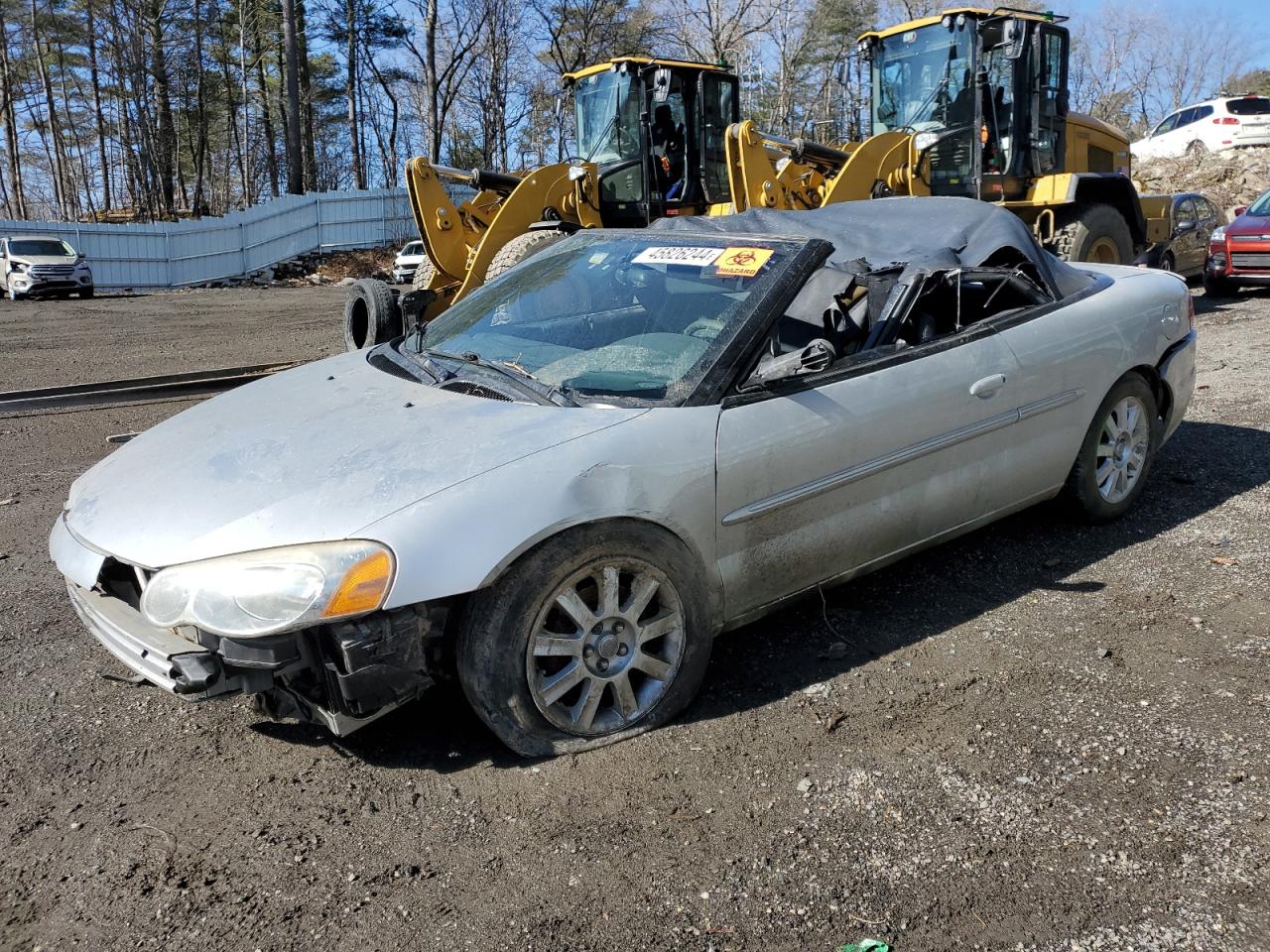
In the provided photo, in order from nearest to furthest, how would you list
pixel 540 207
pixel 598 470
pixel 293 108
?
1. pixel 598 470
2. pixel 540 207
3. pixel 293 108

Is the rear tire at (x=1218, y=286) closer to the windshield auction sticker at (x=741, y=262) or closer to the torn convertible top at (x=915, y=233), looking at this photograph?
the torn convertible top at (x=915, y=233)

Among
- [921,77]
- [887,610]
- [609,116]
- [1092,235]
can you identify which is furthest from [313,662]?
[1092,235]

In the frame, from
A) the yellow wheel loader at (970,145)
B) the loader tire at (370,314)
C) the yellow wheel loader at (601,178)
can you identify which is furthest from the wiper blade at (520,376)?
the yellow wheel loader at (970,145)

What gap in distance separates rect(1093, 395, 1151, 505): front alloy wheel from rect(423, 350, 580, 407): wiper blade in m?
2.70

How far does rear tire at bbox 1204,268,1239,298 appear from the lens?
47.4 feet

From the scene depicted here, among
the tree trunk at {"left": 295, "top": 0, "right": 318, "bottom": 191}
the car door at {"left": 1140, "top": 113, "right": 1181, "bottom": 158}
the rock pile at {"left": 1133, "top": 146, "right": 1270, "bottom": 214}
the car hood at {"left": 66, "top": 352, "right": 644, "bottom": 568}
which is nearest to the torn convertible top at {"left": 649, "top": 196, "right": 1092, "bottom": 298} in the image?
the car hood at {"left": 66, "top": 352, "right": 644, "bottom": 568}

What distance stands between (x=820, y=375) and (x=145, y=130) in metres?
46.8

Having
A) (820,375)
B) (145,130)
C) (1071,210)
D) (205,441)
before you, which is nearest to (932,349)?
(820,375)

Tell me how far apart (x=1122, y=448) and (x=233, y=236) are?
29460 millimetres

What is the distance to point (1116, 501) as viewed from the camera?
488 cm

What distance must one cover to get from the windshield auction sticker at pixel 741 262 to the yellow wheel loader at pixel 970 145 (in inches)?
290

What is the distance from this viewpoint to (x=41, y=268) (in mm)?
23172

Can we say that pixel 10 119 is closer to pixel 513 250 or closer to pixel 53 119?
pixel 53 119

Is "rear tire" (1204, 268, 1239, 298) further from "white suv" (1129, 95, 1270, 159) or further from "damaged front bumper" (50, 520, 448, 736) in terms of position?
"white suv" (1129, 95, 1270, 159)
